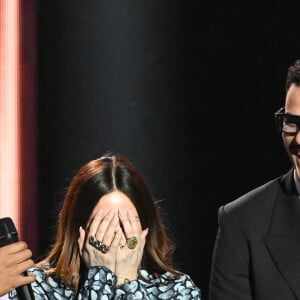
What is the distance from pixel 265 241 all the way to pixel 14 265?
1.59ft

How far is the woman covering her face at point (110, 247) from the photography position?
1514 millimetres

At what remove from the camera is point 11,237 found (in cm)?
131

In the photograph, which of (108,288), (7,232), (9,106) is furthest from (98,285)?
(9,106)

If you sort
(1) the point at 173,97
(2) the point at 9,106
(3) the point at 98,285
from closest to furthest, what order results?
(3) the point at 98,285
(2) the point at 9,106
(1) the point at 173,97

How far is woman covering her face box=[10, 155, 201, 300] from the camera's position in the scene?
151 centimetres

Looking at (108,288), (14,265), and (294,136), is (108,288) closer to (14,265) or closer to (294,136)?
(14,265)

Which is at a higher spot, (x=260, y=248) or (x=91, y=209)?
(x=91, y=209)

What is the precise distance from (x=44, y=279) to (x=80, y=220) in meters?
0.12

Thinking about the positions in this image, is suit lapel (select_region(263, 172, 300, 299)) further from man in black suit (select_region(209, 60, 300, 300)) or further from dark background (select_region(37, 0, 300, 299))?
dark background (select_region(37, 0, 300, 299))

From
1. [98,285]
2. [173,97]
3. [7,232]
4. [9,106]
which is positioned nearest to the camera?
[7,232]

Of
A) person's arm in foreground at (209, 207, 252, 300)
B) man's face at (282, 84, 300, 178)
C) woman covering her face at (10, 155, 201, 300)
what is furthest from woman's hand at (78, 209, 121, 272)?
man's face at (282, 84, 300, 178)

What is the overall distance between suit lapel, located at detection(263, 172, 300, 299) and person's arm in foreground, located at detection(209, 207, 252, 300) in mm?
54

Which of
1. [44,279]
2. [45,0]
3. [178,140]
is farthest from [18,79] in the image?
[44,279]

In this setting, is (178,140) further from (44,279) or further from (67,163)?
(44,279)
